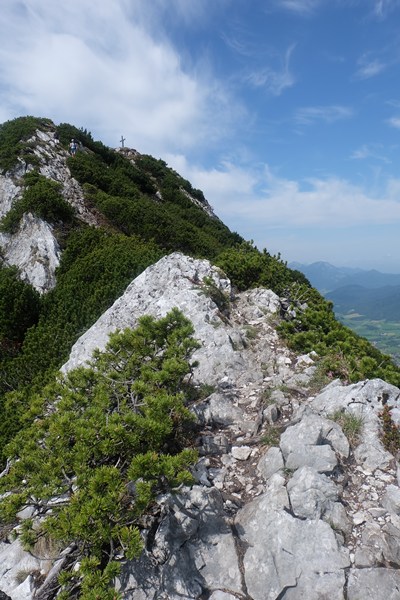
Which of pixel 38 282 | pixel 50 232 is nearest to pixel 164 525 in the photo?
pixel 38 282

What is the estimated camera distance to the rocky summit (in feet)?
15.3

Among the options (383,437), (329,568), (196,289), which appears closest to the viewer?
(329,568)

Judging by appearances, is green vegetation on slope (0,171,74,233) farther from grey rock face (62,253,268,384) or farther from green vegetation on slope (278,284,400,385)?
green vegetation on slope (278,284,400,385)

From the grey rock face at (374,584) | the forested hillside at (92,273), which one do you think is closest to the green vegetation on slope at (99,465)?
the forested hillside at (92,273)

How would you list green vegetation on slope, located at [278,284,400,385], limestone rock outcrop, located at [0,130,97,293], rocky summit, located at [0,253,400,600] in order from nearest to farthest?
rocky summit, located at [0,253,400,600]
green vegetation on slope, located at [278,284,400,385]
limestone rock outcrop, located at [0,130,97,293]

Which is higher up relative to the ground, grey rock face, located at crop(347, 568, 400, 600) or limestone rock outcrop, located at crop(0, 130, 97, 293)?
limestone rock outcrop, located at crop(0, 130, 97, 293)

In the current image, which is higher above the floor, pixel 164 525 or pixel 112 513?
pixel 112 513

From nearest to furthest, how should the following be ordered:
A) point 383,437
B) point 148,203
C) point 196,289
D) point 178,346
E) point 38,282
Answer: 1. point 383,437
2. point 178,346
3. point 196,289
4. point 38,282
5. point 148,203

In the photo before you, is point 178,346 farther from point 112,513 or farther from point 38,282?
point 38,282

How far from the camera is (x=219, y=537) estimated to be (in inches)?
205

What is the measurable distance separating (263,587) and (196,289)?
7.84 meters

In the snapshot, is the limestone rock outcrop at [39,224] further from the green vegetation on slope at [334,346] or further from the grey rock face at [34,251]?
the green vegetation on slope at [334,346]

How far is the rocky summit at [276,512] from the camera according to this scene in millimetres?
4656

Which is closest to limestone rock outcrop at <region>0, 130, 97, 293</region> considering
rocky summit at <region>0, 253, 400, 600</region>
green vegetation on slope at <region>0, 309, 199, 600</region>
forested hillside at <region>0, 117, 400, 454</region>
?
forested hillside at <region>0, 117, 400, 454</region>
